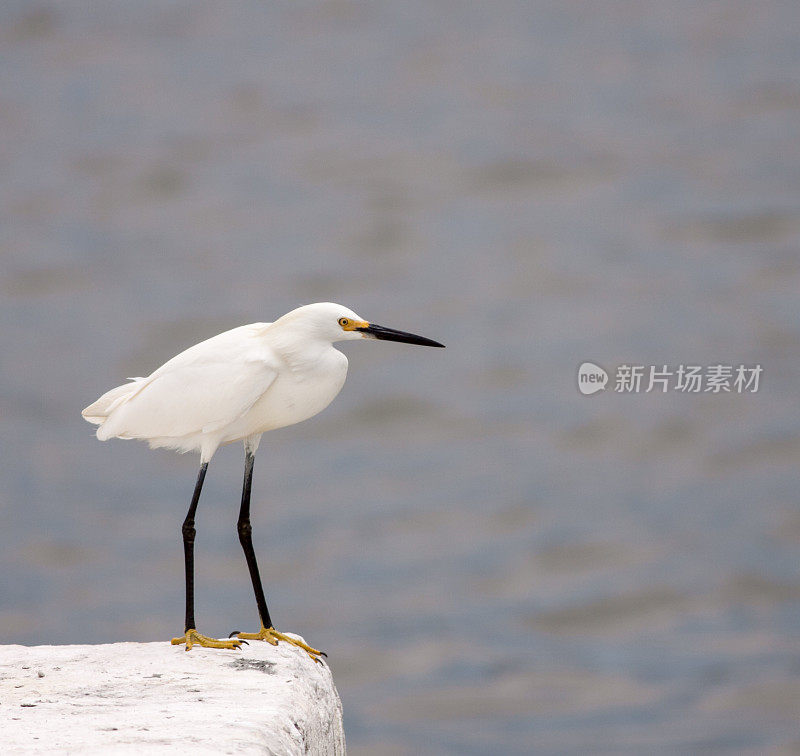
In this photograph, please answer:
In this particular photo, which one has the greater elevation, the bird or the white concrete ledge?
the bird

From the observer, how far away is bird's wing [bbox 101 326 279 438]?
476cm

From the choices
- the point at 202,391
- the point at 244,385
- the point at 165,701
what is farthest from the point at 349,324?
the point at 165,701

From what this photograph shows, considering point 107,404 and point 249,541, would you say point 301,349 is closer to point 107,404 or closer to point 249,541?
point 249,541

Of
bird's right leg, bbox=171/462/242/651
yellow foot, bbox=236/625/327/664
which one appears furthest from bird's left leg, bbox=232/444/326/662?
bird's right leg, bbox=171/462/242/651

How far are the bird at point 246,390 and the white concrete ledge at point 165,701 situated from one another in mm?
217

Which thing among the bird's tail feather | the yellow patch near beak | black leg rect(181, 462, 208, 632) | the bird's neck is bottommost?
black leg rect(181, 462, 208, 632)

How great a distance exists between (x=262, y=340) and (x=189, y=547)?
100 cm

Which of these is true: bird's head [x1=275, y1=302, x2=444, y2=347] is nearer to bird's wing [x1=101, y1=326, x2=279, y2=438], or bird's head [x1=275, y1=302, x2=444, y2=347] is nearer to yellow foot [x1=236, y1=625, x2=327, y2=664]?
bird's wing [x1=101, y1=326, x2=279, y2=438]

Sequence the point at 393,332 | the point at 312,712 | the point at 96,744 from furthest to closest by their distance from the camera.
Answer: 1. the point at 393,332
2. the point at 312,712
3. the point at 96,744

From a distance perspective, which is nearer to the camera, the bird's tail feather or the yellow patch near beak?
the yellow patch near beak

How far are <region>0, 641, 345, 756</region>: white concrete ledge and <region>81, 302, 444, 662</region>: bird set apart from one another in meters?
0.22

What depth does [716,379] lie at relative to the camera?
360 inches

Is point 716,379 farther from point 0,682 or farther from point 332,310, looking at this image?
point 0,682

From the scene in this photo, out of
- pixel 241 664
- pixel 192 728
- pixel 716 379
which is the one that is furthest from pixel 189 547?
pixel 716 379
